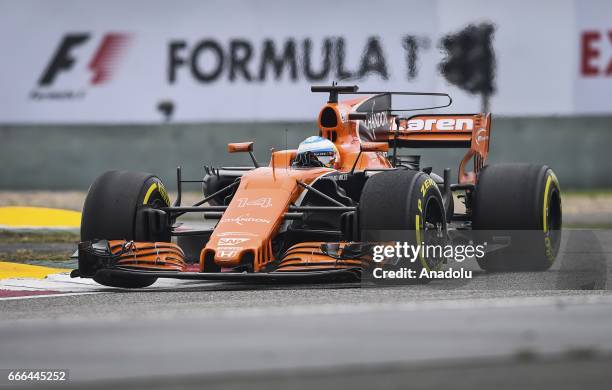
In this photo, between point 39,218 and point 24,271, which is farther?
point 39,218

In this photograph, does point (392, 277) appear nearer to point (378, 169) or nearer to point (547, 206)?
point (378, 169)

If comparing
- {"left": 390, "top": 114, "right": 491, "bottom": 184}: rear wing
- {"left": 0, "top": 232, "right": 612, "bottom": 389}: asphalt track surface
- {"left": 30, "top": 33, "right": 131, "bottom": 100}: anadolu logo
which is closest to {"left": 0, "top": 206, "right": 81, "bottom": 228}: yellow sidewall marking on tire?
{"left": 390, "top": 114, "right": 491, "bottom": 184}: rear wing

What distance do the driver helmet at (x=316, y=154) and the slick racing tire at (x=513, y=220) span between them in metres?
1.40

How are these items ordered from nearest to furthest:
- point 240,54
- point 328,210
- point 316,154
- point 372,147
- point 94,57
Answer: point 328,210 → point 316,154 → point 372,147 → point 240,54 → point 94,57

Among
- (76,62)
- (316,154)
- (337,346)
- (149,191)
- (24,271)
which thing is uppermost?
(76,62)

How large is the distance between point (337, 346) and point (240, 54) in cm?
1977

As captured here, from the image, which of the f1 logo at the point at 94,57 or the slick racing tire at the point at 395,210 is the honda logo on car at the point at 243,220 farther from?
the f1 logo at the point at 94,57

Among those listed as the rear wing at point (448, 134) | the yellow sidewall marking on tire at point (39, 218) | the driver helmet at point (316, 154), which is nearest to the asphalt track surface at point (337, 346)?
the driver helmet at point (316, 154)

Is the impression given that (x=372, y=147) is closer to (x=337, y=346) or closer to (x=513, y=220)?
(x=513, y=220)

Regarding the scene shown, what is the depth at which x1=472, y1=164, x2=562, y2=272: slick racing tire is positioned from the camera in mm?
11602

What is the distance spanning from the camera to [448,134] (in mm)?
12711

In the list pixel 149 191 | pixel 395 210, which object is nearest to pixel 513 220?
pixel 395 210

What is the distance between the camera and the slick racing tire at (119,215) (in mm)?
A: 10461

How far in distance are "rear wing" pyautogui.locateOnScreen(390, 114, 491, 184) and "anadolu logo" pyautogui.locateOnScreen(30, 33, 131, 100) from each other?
45.0ft
